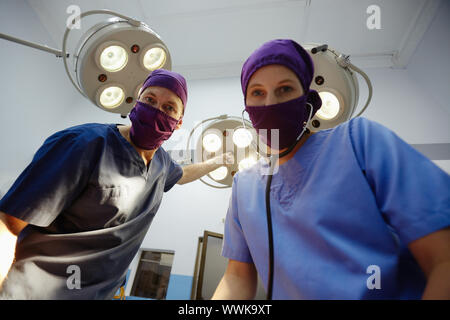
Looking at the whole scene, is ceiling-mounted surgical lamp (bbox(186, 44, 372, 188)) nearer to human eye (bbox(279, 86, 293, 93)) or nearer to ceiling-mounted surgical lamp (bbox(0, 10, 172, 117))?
human eye (bbox(279, 86, 293, 93))

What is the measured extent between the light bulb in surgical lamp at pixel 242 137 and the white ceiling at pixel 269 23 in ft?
7.25

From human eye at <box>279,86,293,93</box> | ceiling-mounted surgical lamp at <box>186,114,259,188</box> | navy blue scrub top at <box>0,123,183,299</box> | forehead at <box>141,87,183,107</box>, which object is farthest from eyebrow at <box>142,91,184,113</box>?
human eye at <box>279,86,293,93</box>

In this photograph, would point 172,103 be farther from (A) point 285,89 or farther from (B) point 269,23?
(B) point 269,23

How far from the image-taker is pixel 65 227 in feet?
2.90

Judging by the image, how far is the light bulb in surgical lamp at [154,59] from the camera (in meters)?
1.17

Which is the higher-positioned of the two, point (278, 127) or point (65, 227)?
point (278, 127)

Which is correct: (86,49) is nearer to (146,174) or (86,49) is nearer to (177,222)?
(146,174)

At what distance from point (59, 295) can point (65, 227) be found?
0.79 feet

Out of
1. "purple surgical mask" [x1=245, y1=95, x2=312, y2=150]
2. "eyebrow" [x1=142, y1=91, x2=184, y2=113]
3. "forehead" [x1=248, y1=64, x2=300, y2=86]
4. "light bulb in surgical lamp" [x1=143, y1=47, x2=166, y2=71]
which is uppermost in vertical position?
"light bulb in surgical lamp" [x1=143, y1=47, x2=166, y2=71]

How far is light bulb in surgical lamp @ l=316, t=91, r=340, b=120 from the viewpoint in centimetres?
100

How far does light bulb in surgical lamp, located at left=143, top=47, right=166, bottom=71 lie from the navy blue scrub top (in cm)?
41
